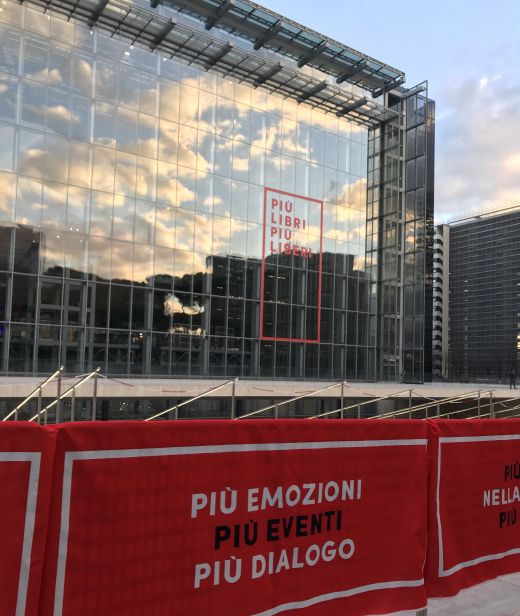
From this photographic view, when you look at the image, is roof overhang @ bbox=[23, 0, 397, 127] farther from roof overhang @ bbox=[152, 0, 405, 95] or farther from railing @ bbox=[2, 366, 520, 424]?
railing @ bbox=[2, 366, 520, 424]

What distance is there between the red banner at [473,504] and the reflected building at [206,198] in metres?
25.4

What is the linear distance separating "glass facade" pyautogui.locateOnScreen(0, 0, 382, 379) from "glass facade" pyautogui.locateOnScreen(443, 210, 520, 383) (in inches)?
3490

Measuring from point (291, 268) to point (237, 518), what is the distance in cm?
3376

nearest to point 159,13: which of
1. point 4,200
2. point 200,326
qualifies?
point 4,200

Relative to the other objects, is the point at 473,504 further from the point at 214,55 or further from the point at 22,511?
the point at 214,55

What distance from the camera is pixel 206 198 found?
3372cm

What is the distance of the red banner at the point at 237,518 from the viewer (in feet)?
9.32

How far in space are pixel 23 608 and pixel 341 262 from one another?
37.6 m

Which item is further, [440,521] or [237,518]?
[440,521]

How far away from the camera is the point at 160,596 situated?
9.95 feet

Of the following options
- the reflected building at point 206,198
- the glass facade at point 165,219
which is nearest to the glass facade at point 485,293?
the reflected building at point 206,198

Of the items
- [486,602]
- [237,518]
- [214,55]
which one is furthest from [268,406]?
[237,518]

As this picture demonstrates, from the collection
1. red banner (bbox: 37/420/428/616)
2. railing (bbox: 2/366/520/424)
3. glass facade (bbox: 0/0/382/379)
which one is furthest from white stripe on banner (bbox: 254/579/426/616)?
glass facade (bbox: 0/0/382/379)

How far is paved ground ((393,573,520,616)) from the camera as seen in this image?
14.9ft
